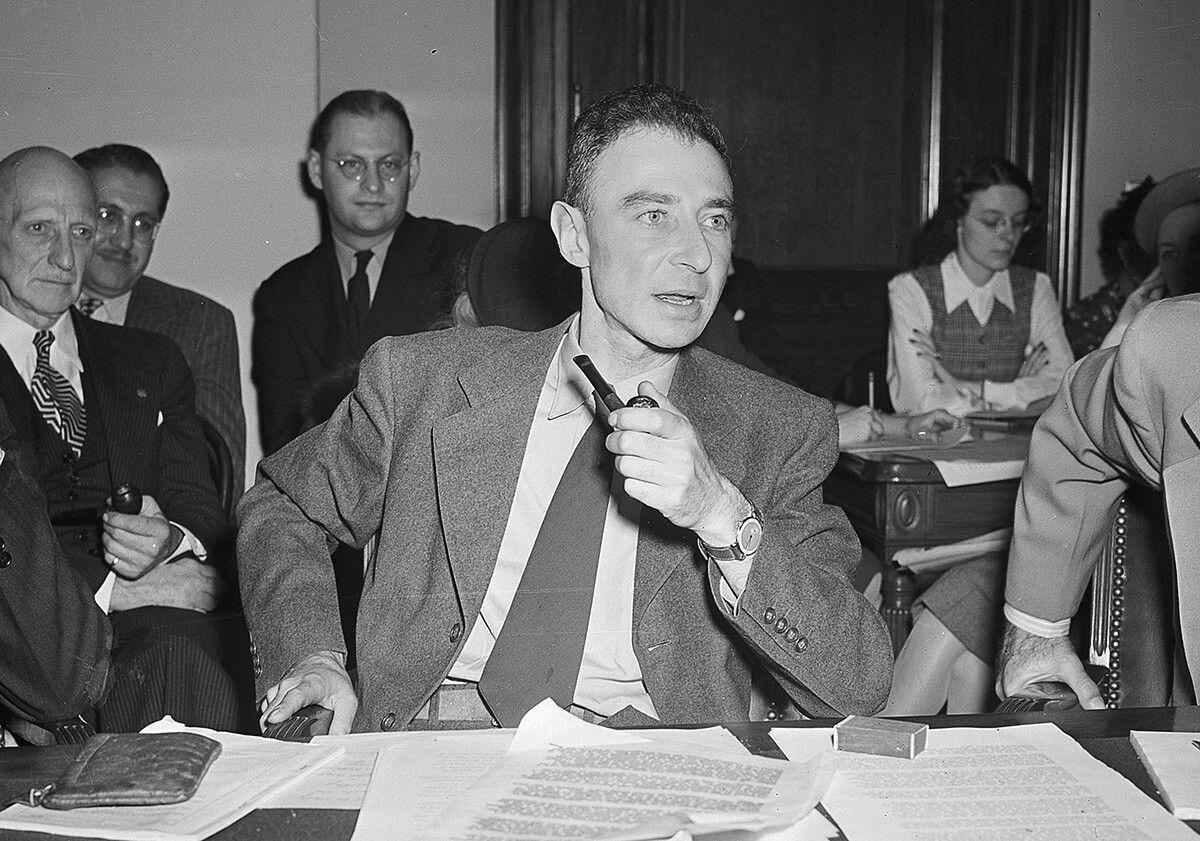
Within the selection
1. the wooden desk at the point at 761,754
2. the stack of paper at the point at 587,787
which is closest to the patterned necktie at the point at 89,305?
the wooden desk at the point at 761,754

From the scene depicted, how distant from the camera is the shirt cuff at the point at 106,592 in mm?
2137

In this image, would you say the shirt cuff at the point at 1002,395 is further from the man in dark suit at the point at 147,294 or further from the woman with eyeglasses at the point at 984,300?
the man in dark suit at the point at 147,294

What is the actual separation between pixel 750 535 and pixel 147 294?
8.39ft

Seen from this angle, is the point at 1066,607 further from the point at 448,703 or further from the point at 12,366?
the point at 12,366

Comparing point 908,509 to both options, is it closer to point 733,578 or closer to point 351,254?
point 733,578

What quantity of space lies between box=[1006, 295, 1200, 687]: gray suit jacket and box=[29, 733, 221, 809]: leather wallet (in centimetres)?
95

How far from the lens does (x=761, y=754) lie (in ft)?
2.99

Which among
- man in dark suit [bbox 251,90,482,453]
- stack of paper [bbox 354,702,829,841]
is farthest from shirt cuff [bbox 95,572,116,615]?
stack of paper [bbox 354,702,829,841]

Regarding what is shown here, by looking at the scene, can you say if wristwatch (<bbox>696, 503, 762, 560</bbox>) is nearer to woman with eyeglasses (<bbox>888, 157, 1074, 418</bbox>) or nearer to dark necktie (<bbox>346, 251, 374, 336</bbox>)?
dark necktie (<bbox>346, 251, 374, 336</bbox>)

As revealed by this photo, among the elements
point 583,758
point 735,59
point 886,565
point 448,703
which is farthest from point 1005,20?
point 583,758

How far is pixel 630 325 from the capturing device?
1374 mm

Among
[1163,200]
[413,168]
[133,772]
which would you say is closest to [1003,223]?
[1163,200]

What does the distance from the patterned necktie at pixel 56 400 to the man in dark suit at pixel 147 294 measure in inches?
35.3

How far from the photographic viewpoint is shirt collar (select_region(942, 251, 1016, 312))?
381cm
